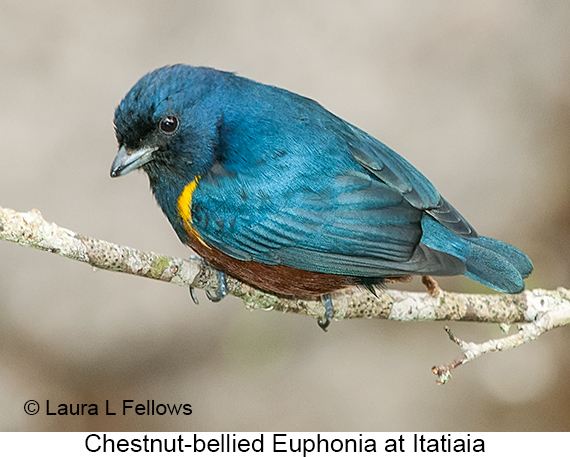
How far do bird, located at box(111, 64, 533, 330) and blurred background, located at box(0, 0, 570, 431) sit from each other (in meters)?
1.87

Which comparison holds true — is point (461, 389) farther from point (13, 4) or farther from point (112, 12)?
point (13, 4)

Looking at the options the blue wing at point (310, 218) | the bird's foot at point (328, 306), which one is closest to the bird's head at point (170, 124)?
the blue wing at point (310, 218)

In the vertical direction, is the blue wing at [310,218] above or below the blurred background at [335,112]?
below

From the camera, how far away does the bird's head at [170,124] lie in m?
3.13

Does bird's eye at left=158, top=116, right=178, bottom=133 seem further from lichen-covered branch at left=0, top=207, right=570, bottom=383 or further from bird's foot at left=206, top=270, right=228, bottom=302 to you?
bird's foot at left=206, top=270, right=228, bottom=302

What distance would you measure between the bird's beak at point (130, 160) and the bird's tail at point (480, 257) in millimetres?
1271

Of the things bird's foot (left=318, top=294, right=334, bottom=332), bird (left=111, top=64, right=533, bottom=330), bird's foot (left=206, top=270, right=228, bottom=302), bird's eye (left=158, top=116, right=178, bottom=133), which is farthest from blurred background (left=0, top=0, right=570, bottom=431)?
bird's eye (left=158, top=116, right=178, bottom=133)

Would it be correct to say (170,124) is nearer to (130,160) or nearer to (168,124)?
(168,124)

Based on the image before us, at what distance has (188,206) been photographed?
10.8ft

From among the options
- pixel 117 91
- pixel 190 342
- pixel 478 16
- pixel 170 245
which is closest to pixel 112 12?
pixel 117 91

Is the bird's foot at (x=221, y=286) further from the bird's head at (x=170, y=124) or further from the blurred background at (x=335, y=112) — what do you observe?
the blurred background at (x=335, y=112)

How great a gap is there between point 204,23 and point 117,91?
849 mm

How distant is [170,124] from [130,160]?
0.23 m

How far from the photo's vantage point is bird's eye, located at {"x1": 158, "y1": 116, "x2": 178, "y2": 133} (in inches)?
124
